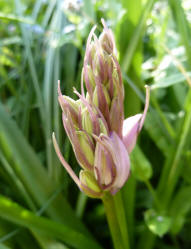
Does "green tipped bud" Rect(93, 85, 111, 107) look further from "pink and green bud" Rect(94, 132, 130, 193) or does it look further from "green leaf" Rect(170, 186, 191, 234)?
"green leaf" Rect(170, 186, 191, 234)

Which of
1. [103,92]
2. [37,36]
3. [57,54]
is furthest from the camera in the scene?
[37,36]

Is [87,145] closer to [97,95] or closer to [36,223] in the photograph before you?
[97,95]

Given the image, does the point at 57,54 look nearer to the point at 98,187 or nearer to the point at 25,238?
the point at 25,238

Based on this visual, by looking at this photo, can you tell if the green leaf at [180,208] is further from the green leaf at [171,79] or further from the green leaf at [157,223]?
the green leaf at [171,79]

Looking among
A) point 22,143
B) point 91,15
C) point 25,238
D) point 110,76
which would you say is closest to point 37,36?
point 91,15

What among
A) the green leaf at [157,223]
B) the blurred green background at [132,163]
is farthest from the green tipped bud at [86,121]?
the green leaf at [157,223]

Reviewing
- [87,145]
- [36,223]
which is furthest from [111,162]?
[36,223]
